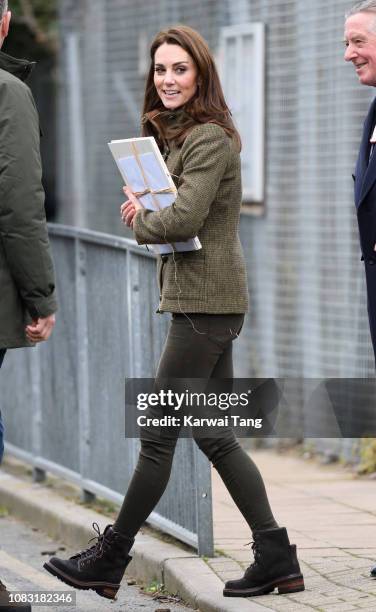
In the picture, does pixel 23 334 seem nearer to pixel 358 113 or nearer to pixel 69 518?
pixel 69 518

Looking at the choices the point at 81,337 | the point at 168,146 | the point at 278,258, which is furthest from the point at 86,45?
the point at 168,146

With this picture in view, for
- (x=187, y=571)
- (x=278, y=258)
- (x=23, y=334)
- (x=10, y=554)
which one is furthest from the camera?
(x=278, y=258)

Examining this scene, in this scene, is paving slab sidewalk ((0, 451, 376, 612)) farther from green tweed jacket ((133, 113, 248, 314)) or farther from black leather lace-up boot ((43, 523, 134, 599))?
green tweed jacket ((133, 113, 248, 314))

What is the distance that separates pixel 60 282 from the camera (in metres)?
7.61

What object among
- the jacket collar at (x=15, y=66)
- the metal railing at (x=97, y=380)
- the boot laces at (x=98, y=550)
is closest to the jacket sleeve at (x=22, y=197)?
the jacket collar at (x=15, y=66)

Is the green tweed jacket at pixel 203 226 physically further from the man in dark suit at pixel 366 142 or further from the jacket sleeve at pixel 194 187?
the man in dark suit at pixel 366 142

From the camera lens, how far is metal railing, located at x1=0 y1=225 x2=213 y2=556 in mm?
6039

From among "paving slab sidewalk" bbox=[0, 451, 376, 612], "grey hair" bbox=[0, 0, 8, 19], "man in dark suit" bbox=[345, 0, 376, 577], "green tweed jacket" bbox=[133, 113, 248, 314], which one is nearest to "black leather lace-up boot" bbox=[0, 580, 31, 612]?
"paving slab sidewalk" bbox=[0, 451, 376, 612]

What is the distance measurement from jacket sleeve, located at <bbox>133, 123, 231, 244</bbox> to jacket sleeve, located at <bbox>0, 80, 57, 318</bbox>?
380mm

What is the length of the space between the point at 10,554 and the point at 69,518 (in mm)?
360

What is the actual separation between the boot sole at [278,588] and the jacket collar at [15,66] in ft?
6.43

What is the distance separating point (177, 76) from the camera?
5.04 meters

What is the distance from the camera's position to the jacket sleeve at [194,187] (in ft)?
16.0

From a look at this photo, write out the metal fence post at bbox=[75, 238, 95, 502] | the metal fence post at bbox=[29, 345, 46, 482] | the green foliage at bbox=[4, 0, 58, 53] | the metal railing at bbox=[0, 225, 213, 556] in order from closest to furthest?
the metal railing at bbox=[0, 225, 213, 556]
the metal fence post at bbox=[75, 238, 95, 502]
the metal fence post at bbox=[29, 345, 46, 482]
the green foliage at bbox=[4, 0, 58, 53]
